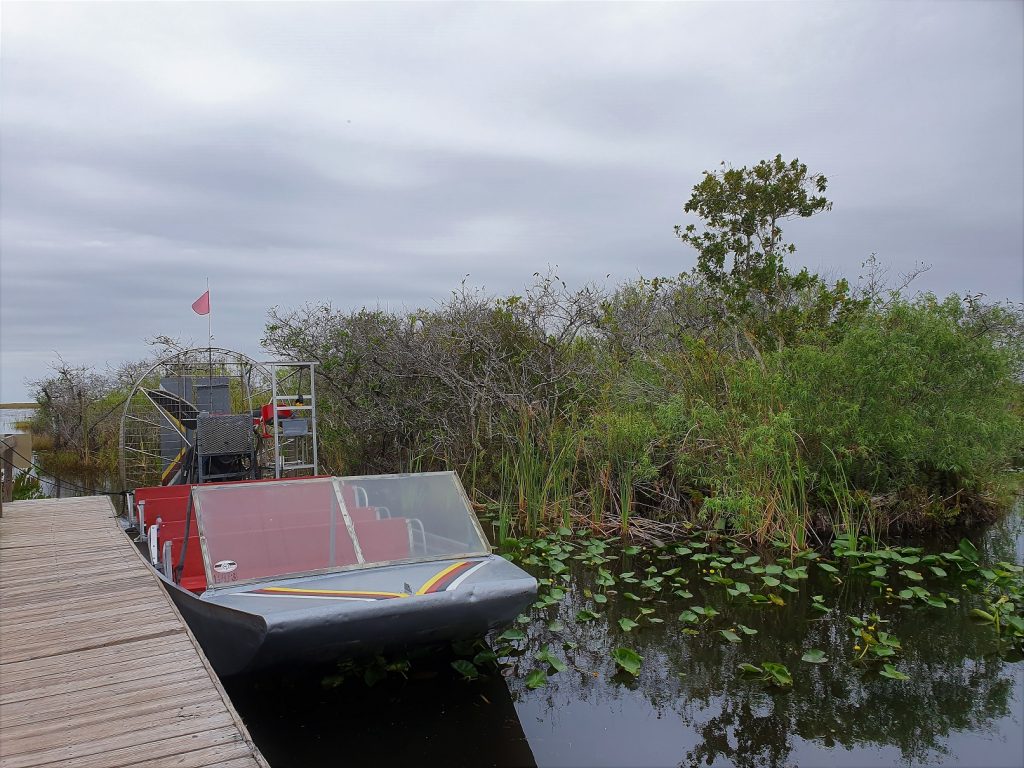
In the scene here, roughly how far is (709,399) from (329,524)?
5.94 m

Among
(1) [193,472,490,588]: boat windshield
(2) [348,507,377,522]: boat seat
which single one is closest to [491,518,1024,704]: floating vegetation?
(1) [193,472,490,588]: boat windshield

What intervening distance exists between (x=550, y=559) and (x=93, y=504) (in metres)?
5.95

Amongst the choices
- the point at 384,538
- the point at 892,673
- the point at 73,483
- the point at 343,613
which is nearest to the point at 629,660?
the point at 892,673

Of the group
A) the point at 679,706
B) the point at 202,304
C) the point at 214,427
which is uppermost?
the point at 202,304

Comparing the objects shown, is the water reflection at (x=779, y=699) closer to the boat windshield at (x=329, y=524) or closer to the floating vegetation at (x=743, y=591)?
the floating vegetation at (x=743, y=591)

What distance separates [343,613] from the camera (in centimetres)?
449

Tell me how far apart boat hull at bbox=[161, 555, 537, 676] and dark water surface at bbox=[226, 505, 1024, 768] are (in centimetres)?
50

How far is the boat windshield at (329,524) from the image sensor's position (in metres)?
5.30

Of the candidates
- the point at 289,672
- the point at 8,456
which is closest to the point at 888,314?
the point at 289,672

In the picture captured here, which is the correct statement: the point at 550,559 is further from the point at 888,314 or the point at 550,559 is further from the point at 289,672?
the point at 888,314

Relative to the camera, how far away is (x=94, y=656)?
401 centimetres

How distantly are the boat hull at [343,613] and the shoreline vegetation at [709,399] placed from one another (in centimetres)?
425

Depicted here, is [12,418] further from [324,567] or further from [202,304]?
[324,567]

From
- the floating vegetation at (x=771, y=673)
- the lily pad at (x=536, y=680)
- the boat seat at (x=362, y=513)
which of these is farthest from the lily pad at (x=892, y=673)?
the boat seat at (x=362, y=513)
